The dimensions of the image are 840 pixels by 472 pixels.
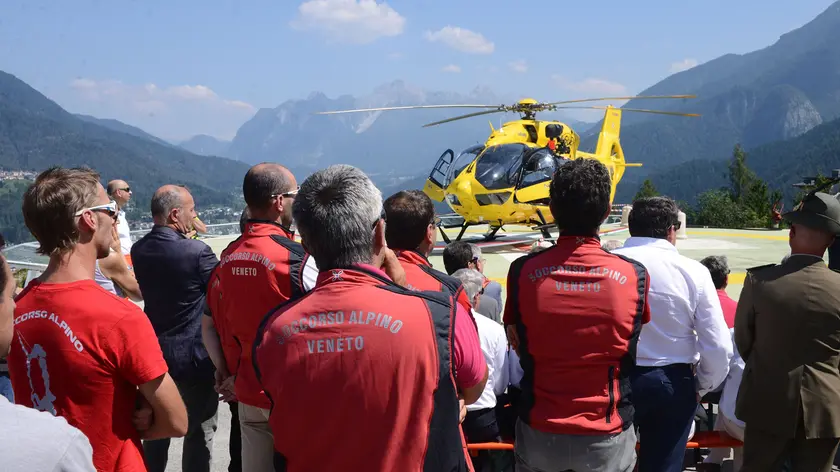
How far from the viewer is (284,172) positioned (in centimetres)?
315

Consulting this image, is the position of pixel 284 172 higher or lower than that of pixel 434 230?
higher

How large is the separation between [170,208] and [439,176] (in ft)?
35.5

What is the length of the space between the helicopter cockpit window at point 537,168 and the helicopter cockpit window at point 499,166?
174 millimetres

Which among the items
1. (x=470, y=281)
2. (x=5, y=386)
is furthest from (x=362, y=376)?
(x=470, y=281)

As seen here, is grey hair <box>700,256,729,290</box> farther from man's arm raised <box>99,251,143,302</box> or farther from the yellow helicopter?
the yellow helicopter

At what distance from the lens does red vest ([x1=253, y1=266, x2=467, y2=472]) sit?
157 cm

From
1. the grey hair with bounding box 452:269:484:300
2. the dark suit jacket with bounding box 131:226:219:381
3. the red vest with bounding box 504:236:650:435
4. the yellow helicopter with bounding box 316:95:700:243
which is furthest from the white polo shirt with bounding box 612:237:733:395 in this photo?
the yellow helicopter with bounding box 316:95:700:243

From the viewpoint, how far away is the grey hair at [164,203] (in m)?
3.66

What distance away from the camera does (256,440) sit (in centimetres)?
283

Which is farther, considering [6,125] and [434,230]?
[6,125]

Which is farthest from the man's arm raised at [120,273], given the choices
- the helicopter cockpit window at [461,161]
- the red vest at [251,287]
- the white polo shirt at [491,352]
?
the helicopter cockpit window at [461,161]

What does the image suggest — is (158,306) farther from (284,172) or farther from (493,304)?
(493,304)

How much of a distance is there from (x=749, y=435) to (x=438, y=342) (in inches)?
79.2

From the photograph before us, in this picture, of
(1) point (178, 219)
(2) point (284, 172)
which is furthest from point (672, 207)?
(1) point (178, 219)
